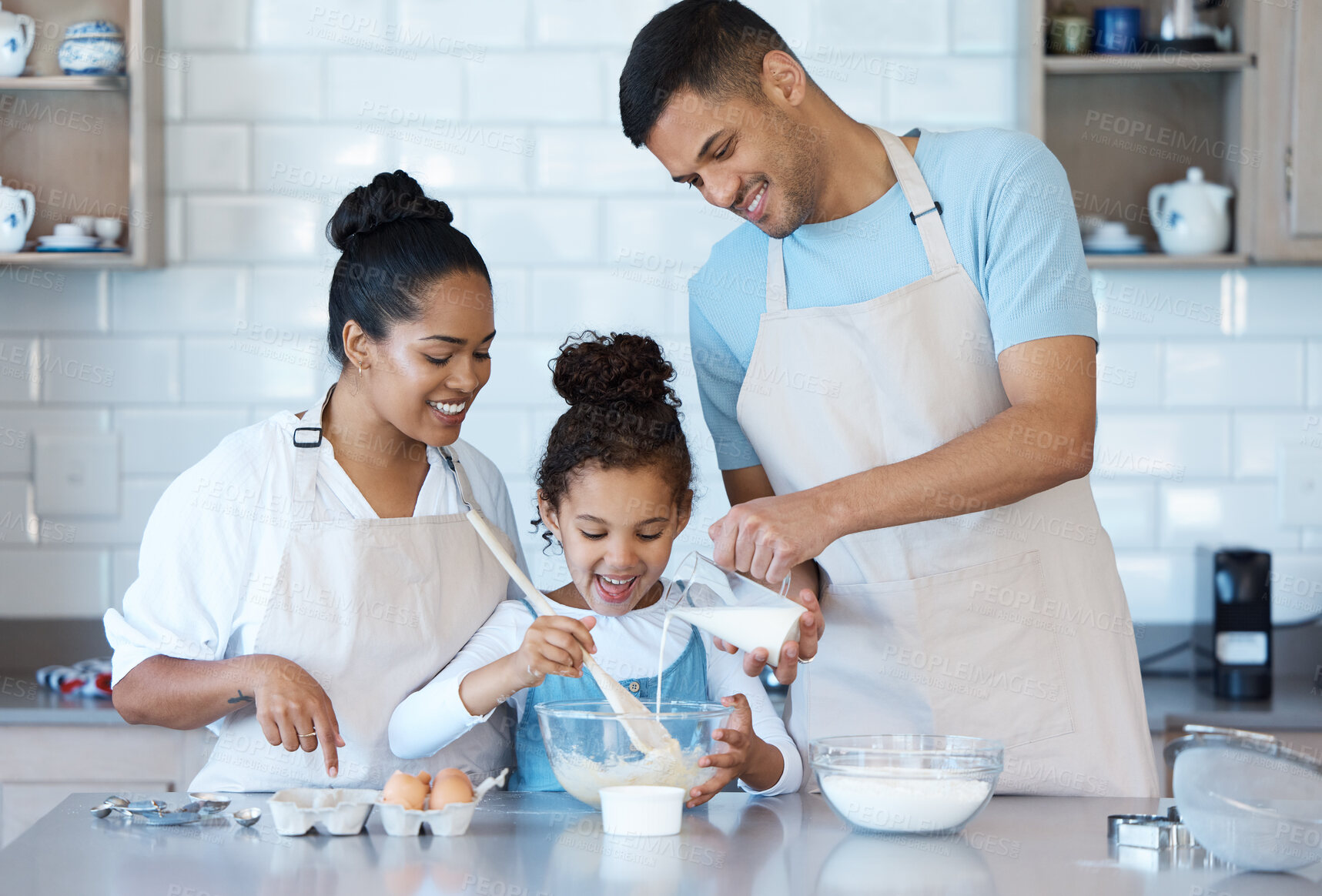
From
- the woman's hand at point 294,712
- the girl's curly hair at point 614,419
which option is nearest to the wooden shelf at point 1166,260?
the girl's curly hair at point 614,419

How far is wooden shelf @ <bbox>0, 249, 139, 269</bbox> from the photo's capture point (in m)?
2.74

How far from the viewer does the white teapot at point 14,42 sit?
277 centimetres

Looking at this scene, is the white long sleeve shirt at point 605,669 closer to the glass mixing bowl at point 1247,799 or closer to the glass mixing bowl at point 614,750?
the glass mixing bowl at point 614,750

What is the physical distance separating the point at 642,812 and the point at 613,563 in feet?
Answer: 1.43

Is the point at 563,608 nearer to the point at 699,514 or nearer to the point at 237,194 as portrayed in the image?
the point at 699,514

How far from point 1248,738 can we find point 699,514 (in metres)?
1.85

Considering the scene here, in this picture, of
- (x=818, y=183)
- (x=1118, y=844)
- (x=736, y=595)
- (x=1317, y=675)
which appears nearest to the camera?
(x=1118, y=844)

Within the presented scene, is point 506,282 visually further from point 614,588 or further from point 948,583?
point 948,583

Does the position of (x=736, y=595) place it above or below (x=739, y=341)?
below

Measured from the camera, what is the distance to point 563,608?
6.10 feet

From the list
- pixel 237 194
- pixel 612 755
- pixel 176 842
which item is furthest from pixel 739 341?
pixel 237 194

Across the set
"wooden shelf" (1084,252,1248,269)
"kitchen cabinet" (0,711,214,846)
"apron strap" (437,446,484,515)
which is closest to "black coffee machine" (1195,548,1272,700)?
"wooden shelf" (1084,252,1248,269)

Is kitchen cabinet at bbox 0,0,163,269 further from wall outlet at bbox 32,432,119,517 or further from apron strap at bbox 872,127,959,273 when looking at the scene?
apron strap at bbox 872,127,959,273

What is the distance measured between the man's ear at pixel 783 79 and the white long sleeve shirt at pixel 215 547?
0.80 meters
